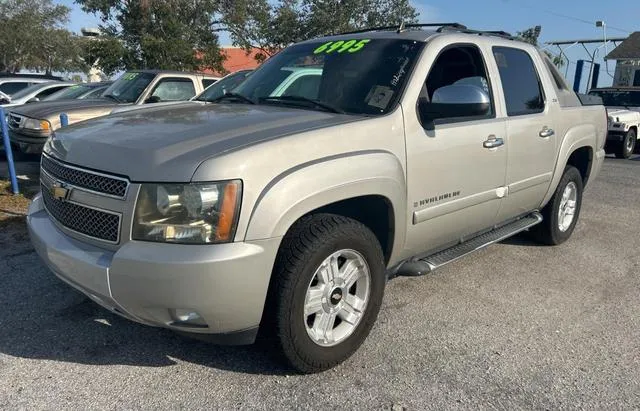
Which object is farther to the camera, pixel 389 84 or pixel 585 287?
pixel 585 287

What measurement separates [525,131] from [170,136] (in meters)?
2.79

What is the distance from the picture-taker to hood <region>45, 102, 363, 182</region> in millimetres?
2490

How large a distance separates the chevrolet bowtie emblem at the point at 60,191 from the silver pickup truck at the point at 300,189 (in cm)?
2

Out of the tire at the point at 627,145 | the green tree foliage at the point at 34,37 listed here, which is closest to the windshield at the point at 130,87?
the tire at the point at 627,145

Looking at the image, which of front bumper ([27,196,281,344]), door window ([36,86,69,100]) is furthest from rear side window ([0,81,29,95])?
front bumper ([27,196,281,344])

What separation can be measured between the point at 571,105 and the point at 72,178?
4.32m

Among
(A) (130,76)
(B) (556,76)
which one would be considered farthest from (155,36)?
(B) (556,76)

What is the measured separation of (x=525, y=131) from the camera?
4.25 meters

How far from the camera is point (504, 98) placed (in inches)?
163

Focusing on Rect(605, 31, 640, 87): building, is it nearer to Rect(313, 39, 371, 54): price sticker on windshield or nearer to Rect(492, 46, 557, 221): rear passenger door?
Rect(492, 46, 557, 221): rear passenger door

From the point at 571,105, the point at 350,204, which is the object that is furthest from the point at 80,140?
the point at 571,105

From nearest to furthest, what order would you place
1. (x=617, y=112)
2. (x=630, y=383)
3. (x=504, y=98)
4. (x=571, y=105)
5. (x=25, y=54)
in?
1. (x=630, y=383)
2. (x=504, y=98)
3. (x=571, y=105)
4. (x=617, y=112)
5. (x=25, y=54)

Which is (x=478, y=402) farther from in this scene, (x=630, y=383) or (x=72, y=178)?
(x=72, y=178)

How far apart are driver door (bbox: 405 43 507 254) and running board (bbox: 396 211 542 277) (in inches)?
2.6
